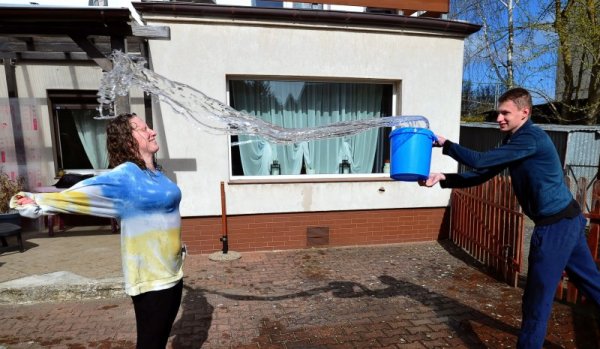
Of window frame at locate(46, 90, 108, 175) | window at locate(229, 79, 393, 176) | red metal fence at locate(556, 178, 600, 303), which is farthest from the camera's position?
window frame at locate(46, 90, 108, 175)

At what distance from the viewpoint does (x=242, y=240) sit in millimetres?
5938

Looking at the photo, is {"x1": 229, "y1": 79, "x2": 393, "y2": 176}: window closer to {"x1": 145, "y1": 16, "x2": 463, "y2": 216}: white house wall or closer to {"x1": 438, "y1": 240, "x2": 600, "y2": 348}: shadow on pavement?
{"x1": 145, "y1": 16, "x2": 463, "y2": 216}: white house wall

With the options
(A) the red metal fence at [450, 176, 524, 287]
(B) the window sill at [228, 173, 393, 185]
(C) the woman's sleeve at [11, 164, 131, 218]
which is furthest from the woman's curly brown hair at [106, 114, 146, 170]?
(A) the red metal fence at [450, 176, 524, 287]

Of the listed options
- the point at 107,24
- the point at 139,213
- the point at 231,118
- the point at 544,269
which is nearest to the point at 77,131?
the point at 107,24

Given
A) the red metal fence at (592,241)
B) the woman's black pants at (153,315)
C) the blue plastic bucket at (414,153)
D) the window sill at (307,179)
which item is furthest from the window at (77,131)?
the red metal fence at (592,241)

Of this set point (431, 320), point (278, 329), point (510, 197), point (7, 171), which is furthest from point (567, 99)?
point (7, 171)

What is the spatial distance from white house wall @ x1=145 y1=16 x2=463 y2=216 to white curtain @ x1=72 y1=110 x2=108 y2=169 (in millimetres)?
2936

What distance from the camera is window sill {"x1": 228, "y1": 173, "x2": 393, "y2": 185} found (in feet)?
19.5

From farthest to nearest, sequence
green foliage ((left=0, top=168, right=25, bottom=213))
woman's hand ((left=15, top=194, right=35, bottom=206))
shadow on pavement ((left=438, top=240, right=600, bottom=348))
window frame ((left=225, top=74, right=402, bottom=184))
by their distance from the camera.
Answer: green foliage ((left=0, top=168, right=25, bottom=213)) < window frame ((left=225, top=74, right=402, bottom=184)) < shadow on pavement ((left=438, top=240, right=600, bottom=348)) < woman's hand ((left=15, top=194, right=35, bottom=206))

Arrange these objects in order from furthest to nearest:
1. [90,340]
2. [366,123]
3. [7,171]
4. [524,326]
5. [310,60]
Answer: [7,171] → [310,60] → [366,123] → [90,340] → [524,326]

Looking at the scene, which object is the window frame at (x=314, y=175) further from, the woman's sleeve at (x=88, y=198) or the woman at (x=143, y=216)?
the woman's sleeve at (x=88, y=198)

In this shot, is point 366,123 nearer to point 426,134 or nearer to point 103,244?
point 426,134

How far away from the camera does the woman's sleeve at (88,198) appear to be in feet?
5.72

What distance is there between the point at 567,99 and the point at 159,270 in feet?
45.9
